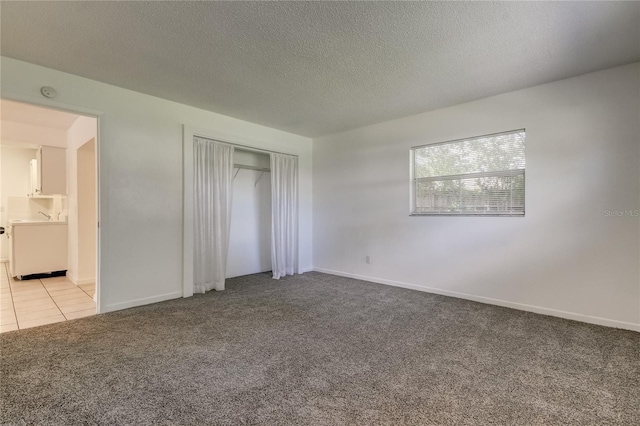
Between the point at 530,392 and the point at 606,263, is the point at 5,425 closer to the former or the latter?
the point at 530,392

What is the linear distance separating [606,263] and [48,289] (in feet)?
22.7

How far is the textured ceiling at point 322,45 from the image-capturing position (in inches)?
81.3

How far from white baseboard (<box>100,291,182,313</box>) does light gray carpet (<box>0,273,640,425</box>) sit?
17 centimetres

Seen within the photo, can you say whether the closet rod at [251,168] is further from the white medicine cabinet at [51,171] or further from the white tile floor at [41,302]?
the white medicine cabinet at [51,171]

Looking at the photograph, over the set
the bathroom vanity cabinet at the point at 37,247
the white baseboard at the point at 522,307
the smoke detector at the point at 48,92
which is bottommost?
the white baseboard at the point at 522,307

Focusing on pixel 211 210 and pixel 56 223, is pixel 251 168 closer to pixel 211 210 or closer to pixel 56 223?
pixel 211 210

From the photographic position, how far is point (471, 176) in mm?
3803

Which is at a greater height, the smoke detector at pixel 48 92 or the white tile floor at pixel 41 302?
the smoke detector at pixel 48 92

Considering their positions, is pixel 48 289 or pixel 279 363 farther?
pixel 48 289

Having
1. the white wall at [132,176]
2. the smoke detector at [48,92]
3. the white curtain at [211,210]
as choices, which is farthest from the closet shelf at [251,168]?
the smoke detector at [48,92]

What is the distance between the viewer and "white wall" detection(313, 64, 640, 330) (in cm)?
282

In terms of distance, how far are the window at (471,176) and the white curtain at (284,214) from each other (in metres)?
2.07

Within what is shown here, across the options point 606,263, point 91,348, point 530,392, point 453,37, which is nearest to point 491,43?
point 453,37

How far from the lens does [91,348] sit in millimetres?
2391
